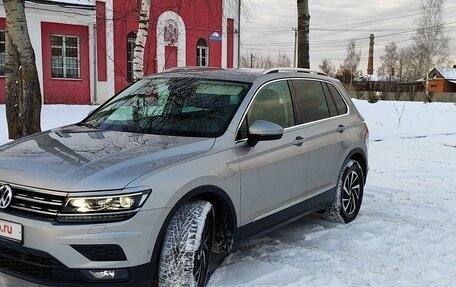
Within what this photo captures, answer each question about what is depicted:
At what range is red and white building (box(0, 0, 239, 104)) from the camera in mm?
20609

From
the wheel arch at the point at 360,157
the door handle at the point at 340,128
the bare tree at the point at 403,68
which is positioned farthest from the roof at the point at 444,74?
the door handle at the point at 340,128

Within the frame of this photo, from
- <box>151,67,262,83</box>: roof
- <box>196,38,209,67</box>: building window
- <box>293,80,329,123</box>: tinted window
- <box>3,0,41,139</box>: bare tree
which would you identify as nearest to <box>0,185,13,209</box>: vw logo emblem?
<box>151,67,262,83</box>: roof

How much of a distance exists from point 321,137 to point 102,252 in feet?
9.44

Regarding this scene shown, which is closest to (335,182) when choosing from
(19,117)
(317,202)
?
(317,202)

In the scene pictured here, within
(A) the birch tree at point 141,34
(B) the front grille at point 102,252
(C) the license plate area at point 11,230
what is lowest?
(B) the front grille at point 102,252

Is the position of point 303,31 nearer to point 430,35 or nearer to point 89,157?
point 89,157

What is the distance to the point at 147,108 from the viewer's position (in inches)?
179

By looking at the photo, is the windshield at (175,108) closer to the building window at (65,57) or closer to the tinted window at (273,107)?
the tinted window at (273,107)

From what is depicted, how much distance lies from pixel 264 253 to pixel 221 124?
4.65ft

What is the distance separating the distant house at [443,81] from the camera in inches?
2926

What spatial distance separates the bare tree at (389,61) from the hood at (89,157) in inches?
3880

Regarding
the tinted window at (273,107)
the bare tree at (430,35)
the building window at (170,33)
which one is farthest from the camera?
the bare tree at (430,35)

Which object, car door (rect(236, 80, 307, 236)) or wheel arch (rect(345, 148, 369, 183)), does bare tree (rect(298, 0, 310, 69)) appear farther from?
car door (rect(236, 80, 307, 236))

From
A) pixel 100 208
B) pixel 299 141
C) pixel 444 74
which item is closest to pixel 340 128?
pixel 299 141
